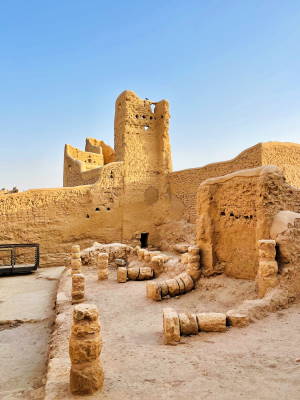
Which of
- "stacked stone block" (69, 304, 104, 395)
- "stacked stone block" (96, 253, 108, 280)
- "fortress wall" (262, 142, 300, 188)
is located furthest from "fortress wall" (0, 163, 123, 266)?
"stacked stone block" (69, 304, 104, 395)

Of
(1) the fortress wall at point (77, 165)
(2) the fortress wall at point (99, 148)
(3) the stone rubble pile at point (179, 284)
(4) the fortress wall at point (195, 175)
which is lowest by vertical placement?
(3) the stone rubble pile at point (179, 284)

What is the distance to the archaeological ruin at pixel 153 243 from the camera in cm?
472

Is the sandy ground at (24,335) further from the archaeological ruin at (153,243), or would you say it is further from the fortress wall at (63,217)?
the fortress wall at (63,217)

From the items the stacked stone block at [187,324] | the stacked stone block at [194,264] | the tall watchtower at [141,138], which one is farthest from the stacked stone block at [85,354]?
the tall watchtower at [141,138]

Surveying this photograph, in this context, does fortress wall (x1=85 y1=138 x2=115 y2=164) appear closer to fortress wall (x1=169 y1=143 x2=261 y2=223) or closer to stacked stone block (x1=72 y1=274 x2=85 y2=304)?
fortress wall (x1=169 y1=143 x2=261 y2=223)

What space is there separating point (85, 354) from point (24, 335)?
4.06 m

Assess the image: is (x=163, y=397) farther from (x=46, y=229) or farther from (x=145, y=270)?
(x=46, y=229)

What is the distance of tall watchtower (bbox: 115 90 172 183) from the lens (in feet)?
64.8

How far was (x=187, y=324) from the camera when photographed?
5000 mm

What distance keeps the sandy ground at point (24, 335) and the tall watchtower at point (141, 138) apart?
10501 millimetres

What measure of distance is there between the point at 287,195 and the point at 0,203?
15.2 meters

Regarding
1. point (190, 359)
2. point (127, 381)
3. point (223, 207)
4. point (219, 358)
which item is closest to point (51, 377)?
point (127, 381)

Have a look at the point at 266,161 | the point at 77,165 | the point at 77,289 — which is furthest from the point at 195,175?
the point at 77,289

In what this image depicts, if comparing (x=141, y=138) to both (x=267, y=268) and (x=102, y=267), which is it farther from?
(x=267, y=268)
